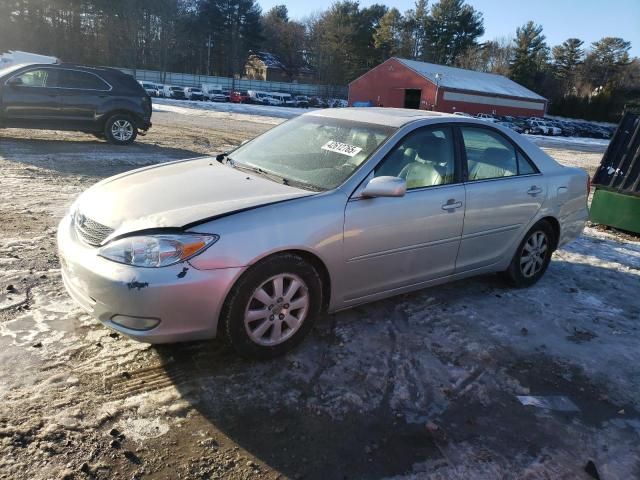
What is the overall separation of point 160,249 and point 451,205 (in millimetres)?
2292

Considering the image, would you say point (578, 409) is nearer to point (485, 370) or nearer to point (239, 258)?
point (485, 370)

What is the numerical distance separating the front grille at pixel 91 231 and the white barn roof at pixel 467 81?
160 feet

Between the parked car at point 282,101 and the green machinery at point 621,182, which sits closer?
the green machinery at point 621,182

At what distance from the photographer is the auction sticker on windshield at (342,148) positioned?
3963mm

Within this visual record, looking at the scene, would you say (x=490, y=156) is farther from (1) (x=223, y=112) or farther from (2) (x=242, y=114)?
(1) (x=223, y=112)

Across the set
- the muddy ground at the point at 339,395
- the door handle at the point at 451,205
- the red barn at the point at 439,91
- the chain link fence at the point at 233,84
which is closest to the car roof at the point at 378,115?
the door handle at the point at 451,205

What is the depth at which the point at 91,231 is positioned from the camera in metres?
3.28

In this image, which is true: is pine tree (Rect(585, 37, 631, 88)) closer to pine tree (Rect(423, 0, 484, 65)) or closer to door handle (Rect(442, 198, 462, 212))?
pine tree (Rect(423, 0, 484, 65))

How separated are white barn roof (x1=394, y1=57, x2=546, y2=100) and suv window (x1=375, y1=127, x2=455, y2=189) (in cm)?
4728

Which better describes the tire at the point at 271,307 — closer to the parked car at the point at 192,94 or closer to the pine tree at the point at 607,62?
the parked car at the point at 192,94

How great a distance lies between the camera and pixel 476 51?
7881cm

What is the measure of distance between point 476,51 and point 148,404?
8487cm

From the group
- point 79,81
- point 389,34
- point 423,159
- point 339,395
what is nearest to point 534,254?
point 423,159

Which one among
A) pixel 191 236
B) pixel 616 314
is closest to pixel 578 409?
pixel 616 314
